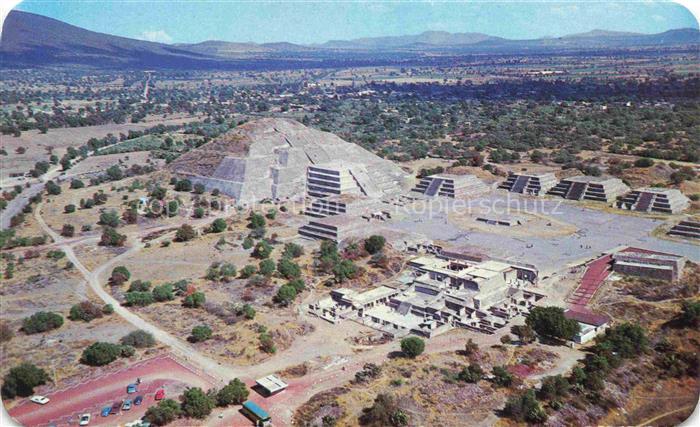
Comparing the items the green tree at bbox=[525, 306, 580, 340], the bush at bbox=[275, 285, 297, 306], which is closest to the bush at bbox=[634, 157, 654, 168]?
the green tree at bbox=[525, 306, 580, 340]

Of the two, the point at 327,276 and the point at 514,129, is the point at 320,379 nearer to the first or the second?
the point at 327,276

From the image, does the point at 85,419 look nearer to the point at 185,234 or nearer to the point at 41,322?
the point at 41,322

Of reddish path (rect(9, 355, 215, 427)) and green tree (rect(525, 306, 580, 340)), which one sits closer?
reddish path (rect(9, 355, 215, 427))

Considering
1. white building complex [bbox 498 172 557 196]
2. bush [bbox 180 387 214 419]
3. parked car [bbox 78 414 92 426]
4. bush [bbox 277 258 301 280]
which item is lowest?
white building complex [bbox 498 172 557 196]

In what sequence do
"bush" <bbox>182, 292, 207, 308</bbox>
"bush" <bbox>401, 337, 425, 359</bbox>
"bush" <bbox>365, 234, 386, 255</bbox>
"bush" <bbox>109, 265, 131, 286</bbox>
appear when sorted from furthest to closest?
"bush" <bbox>365, 234, 386, 255</bbox> < "bush" <bbox>109, 265, 131, 286</bbox> < "bush" <bbox>182, 292, 207, 308</bbox> < "bush" <bbox>401, 337, 425, 359</bbox>

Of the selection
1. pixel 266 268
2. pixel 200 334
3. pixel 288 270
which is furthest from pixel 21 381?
pixel 288 270

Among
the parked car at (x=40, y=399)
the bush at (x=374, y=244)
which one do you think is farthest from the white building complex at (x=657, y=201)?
the parked car at (x=40, y=399)

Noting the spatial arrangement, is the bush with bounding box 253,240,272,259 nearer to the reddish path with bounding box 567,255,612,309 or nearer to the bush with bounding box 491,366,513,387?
the reddish path with bounding box 567,255,612,309
